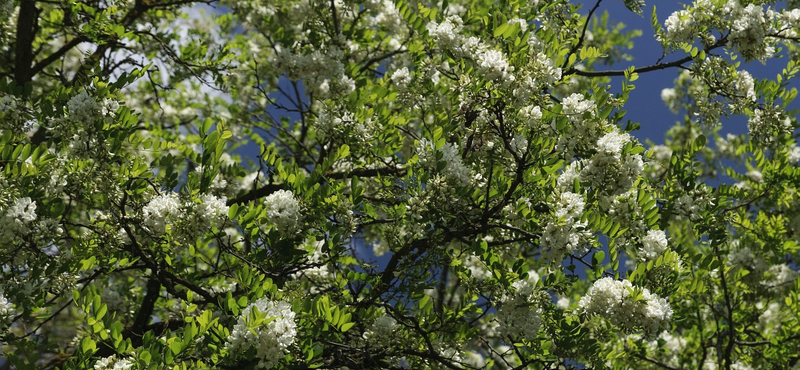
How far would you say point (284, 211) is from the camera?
140 inches

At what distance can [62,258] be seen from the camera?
3.69 meters

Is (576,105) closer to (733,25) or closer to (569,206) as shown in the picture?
(569,206)

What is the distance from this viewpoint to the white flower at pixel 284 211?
11.6 feet

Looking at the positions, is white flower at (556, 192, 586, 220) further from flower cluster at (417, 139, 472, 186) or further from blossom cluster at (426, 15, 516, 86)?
blossom cluster at (426, 15, 516, 86)

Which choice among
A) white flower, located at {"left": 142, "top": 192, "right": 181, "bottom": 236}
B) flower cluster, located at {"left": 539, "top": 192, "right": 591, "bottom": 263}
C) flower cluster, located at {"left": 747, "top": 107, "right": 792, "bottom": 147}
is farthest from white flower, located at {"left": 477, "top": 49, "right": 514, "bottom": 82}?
→ flower cluster, located at {"left": 747, "top": 107, "right": 792, "bottom": 147}

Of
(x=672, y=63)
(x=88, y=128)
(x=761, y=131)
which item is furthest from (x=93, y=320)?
(x=761, y=131)

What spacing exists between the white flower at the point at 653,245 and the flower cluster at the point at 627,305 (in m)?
0.33

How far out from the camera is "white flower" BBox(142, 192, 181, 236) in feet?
11.0

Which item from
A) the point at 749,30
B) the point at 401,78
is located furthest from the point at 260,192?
the point at 749,30

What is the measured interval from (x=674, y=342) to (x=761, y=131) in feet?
19.1

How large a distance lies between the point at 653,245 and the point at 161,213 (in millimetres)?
2887

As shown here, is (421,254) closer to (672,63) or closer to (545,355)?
(545,355)

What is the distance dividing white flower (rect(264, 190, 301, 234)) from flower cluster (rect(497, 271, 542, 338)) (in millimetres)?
1375

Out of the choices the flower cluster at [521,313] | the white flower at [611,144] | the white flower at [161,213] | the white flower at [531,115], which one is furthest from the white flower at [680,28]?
the white flower at [161,213]
